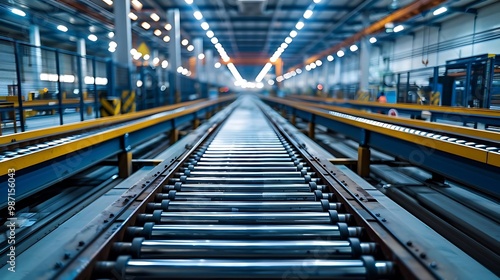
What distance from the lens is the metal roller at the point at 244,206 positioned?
112 inches

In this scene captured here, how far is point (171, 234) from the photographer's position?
7.60ft

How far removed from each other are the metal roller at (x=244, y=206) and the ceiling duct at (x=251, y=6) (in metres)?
12.0

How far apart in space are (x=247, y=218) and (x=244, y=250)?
52 centimetres

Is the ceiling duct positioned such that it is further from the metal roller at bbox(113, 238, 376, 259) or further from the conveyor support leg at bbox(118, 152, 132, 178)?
the metal roller at bbox(113, 238, 376, 259)

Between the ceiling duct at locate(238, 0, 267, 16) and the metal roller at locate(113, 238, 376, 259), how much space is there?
12773 mm

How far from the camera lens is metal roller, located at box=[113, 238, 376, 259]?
2080 millimetres

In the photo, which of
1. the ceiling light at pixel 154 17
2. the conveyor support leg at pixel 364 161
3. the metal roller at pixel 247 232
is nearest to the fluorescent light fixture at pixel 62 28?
the ceiling light at pixel 154 17

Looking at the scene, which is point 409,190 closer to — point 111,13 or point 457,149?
point 457,149

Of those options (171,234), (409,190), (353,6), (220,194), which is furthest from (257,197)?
(353,6)

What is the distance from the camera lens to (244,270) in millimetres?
1866

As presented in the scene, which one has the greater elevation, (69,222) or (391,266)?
(391,266)

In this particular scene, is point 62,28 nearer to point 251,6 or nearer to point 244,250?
point 251,6

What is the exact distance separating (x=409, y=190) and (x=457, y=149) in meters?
1.83

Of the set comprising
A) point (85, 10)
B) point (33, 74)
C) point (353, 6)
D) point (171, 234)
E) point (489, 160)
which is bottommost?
point (171, 234)
